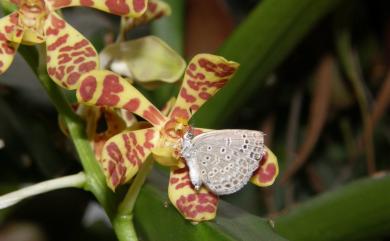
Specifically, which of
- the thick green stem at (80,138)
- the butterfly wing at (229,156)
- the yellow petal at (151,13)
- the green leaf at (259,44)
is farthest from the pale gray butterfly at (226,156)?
the green leaf at (259,44)

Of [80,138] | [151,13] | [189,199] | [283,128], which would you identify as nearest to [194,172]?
[189,199]

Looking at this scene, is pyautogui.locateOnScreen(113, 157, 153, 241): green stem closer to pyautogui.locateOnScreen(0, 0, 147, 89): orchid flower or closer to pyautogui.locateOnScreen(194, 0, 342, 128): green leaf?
pyautogui.locateOnScreen(0, 0, 147, 89): orchid flower

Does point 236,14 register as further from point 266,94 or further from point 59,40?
point 59,40

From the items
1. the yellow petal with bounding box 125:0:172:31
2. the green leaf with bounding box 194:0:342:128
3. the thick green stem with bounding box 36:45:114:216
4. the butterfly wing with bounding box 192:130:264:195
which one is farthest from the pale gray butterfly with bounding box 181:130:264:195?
the green leaf with bounding box 194:0:342:128

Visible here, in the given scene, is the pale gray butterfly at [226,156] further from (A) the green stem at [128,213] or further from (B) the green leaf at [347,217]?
(B) the green leaf at [347,217]

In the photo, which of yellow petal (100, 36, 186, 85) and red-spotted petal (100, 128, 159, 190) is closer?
red-spotted petal (100, 128, 159, 190)

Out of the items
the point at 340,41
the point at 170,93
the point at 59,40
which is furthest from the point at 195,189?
the point at 340,41
